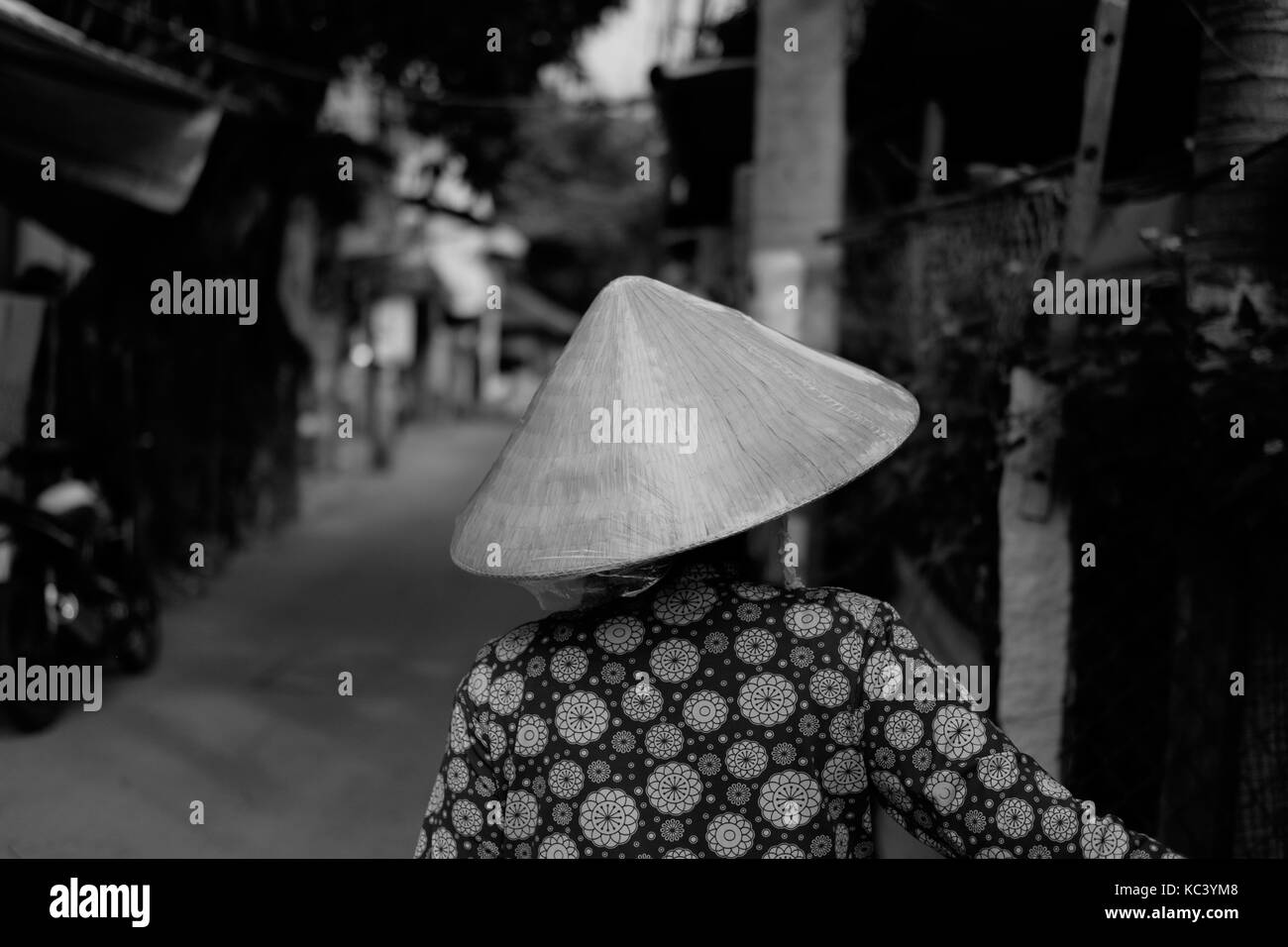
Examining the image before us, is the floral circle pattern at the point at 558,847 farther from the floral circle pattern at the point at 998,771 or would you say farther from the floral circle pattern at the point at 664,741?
the floral circle pattern at the point at 998,771

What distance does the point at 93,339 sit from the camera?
7.31 metres

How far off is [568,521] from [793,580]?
330 mm

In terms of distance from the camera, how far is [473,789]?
184 centimetres

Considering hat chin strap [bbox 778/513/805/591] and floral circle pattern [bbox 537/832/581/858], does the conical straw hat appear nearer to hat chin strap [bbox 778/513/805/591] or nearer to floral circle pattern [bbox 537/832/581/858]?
hat chin strap [bbox 778/513/805/591]

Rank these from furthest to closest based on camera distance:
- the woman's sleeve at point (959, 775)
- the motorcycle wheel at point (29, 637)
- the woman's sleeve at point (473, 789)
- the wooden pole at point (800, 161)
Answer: the wooden pole at point (800, 161) < the motorcycle wheel at point (29, 637) < the woman's sleeve at point (473, 789) < the woman's sleeve at point (959, 775)

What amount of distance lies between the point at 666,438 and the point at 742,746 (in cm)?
42

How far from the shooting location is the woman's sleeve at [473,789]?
1833 mm

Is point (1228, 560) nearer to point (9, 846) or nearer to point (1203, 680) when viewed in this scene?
point (1203, 680)

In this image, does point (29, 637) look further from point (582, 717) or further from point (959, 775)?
point (959, 775)

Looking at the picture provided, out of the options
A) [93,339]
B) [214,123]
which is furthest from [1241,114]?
[93,339]

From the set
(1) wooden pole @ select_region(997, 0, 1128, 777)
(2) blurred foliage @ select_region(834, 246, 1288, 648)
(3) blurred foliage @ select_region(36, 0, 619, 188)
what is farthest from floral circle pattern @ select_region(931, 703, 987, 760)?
(3) blurred foliage @ select_region(36, 0, 619, 188)

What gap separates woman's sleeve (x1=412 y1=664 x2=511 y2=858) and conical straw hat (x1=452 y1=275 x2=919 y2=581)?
194 mm

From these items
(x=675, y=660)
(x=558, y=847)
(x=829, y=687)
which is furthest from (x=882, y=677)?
(x=558, y=847)

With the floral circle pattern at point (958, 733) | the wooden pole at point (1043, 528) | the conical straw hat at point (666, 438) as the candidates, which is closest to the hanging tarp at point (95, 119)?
the wooden pole at point (1043, 528)
